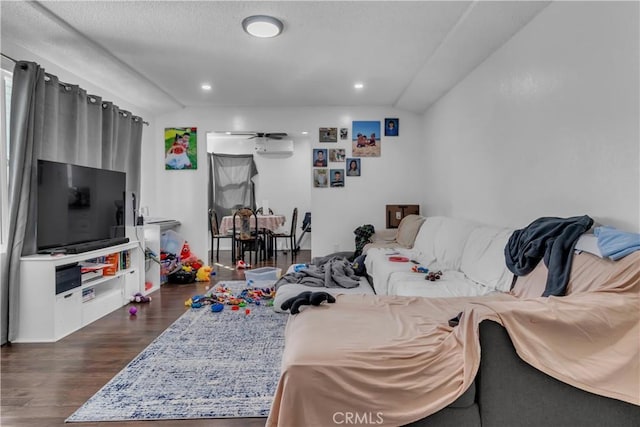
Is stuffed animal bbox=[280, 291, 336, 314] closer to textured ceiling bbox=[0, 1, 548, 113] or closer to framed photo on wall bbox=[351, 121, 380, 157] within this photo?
textured ceiling bbox=[0, 1, 548, 113]

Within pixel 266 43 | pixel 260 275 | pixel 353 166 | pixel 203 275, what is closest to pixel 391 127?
pixel 353 166

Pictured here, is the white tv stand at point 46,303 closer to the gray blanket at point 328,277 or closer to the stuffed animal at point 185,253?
the gray blanket at point 328,277

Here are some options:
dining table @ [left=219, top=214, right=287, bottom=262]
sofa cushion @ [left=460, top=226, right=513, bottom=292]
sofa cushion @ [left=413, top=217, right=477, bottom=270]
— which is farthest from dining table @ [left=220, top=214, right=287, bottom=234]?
sofa cushion @ [left=460, top=226, right=513, bottom=292]

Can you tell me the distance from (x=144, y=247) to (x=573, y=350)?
4348mm

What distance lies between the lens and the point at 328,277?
Result: 3383 millimetres

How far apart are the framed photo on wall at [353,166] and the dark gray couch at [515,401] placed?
441 centimetres

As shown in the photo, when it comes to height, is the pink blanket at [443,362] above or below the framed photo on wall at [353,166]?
below

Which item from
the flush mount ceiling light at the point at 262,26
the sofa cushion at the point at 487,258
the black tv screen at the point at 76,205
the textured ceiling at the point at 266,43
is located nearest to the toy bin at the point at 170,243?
the black tv screen at the point at 76,205

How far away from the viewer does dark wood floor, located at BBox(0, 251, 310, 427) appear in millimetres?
1770

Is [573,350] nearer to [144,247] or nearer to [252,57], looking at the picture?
[252,57]

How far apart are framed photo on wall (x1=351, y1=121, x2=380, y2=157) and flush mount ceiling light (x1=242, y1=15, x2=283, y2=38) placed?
8.99 ft

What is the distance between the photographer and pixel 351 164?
552 cm

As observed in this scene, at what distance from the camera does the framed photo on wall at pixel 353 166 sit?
5516 mm

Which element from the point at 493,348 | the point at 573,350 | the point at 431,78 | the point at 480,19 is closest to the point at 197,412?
the point at 493,348
